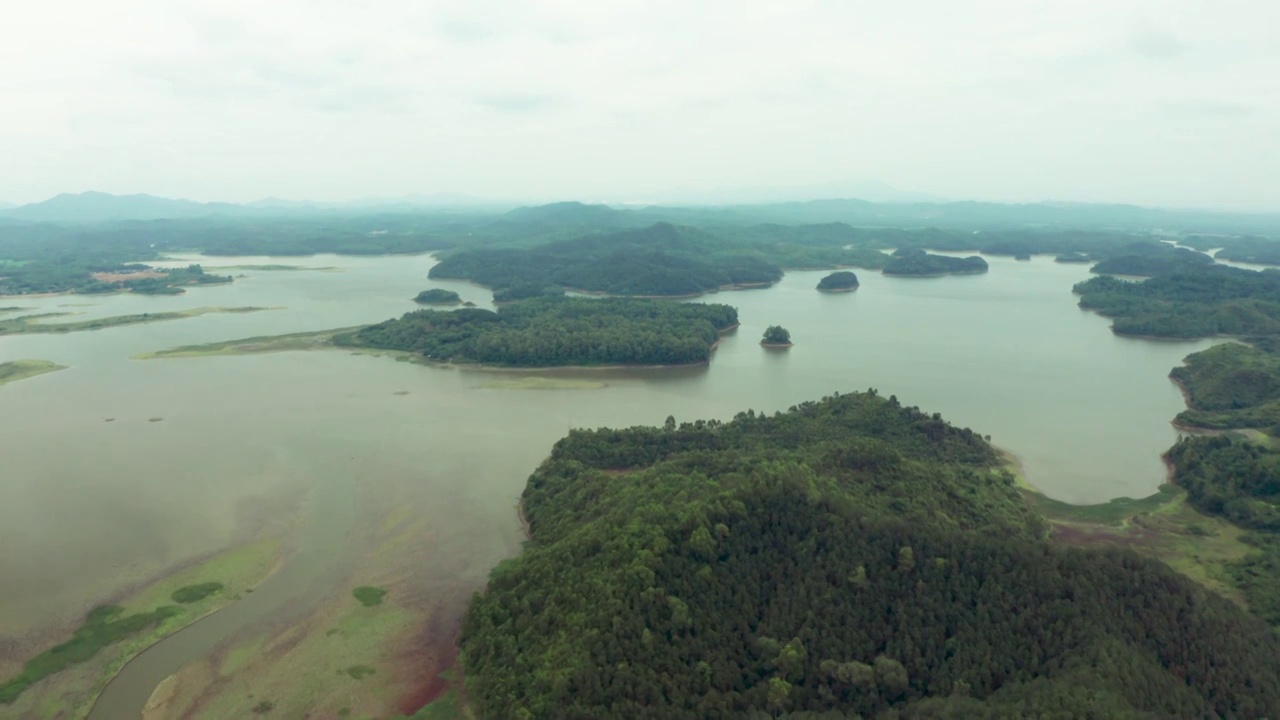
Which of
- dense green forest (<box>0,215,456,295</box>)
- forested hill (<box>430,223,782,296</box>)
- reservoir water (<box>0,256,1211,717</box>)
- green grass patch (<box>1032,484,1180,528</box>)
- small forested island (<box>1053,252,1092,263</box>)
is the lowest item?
green grass patch (<box>1032,484,1180,528</box>)

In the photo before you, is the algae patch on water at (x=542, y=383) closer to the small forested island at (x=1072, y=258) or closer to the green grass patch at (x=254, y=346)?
the green grass patch at (x=254, y=346)

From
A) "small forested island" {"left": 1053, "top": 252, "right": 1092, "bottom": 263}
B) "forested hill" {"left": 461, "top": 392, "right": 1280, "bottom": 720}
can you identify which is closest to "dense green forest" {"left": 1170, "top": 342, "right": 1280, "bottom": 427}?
"forested hill" {"left": 461, "top": 392, "right": 1280, "bottom": 720}

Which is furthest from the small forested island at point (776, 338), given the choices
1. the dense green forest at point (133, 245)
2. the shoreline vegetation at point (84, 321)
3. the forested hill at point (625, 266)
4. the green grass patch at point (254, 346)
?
the dense green forest at point (133, 245)

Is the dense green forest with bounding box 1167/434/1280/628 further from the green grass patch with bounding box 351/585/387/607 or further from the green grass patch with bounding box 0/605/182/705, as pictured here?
the green grass patch with bounding box 0/605/182/705

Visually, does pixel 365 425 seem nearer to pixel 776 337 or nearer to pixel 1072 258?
pixel 776 337

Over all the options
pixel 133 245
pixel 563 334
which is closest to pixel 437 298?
pixel 563 334

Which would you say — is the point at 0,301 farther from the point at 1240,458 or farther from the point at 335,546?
the point at 1240,458
